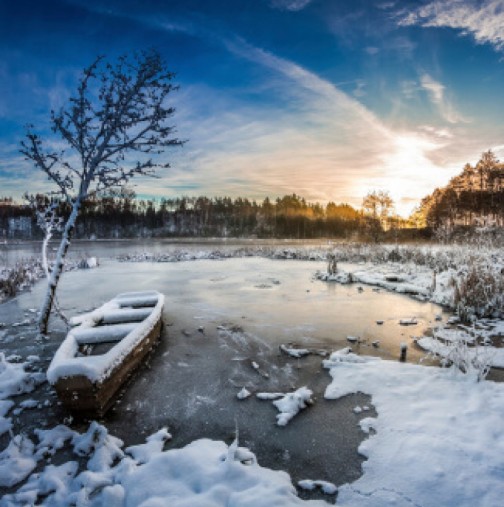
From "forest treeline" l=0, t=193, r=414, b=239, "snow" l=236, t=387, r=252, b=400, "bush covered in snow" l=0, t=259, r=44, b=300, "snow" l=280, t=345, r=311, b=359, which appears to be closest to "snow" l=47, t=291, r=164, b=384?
"snow" l=236, t=387, r=252, b=400

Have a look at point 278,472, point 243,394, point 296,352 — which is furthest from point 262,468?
point 296,352

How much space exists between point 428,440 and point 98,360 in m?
4.47

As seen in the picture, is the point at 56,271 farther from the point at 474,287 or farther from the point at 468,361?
the point at 474,287

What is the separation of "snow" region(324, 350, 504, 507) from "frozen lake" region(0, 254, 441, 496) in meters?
0.26

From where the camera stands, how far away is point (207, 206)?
110 meters

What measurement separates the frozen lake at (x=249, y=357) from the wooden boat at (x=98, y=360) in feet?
1.18

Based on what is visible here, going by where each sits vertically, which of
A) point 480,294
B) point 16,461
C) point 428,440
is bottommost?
point 16,461

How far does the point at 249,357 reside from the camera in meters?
7.23

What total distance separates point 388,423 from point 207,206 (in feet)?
354

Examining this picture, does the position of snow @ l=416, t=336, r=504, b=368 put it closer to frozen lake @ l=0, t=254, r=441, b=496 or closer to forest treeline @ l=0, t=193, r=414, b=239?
frozen lake @ l=0, t=254, r=441, b=496

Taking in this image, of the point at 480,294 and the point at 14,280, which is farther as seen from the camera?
the point at 14,280

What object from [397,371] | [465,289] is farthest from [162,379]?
[465,289]

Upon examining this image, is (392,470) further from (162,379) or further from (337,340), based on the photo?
(337,340)

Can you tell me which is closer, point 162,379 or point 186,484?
point 186,484
